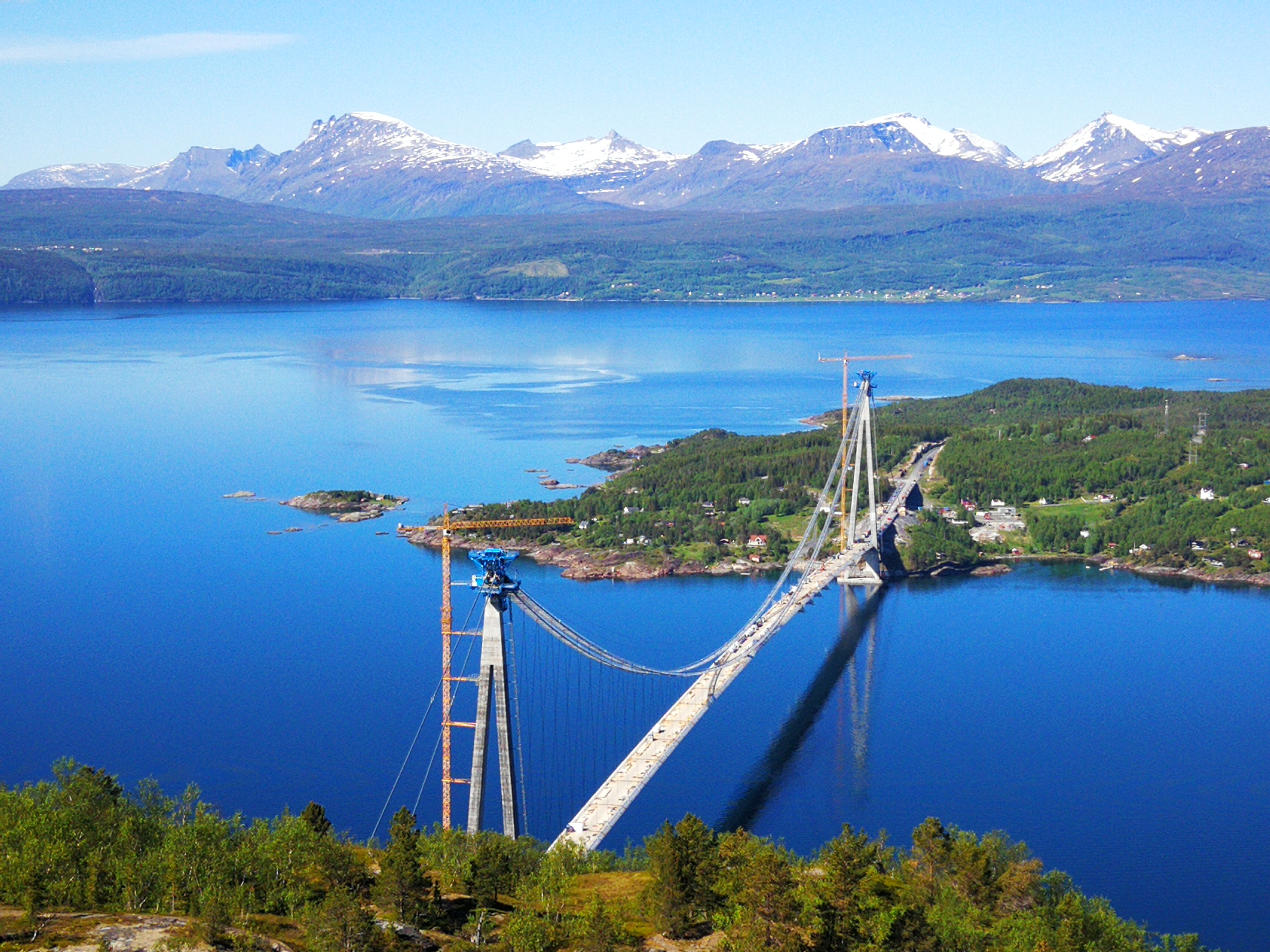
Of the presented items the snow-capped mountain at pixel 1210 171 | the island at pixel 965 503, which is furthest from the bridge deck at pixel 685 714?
the snow-capped mountain at pixel 1210 171

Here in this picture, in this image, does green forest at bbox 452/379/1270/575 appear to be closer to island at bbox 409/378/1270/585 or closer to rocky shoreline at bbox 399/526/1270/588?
island at bbox 409/378/1270/585

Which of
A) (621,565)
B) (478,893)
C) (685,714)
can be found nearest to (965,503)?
(621,565)

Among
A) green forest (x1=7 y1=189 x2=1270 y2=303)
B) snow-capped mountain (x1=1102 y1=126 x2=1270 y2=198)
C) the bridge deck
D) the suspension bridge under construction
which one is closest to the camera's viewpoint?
the suspension bridge under construction

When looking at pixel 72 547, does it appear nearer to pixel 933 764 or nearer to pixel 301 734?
pixel 301 734

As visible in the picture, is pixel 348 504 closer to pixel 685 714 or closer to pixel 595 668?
pixel 595 668

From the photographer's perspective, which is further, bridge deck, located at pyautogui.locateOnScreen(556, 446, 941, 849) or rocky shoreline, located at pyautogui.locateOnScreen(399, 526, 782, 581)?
rocky shoreline, located at pyautogui.locateOnScreen(399, 526, 782, 581)

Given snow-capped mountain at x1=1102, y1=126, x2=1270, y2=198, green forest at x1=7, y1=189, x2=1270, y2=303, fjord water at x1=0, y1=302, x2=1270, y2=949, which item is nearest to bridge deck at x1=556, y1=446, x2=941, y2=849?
fjord water at x1=0, y1=302, x2=1270, y2=949

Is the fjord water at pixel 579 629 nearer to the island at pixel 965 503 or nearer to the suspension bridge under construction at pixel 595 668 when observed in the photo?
the suspension bridge under construction at pixel 595 668

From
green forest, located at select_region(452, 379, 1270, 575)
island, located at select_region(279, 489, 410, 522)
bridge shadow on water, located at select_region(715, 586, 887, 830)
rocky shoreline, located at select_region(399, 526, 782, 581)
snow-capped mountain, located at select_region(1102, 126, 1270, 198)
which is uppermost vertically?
snow-capped mountain, located at select_region(1102, 126, 1270, 198)
